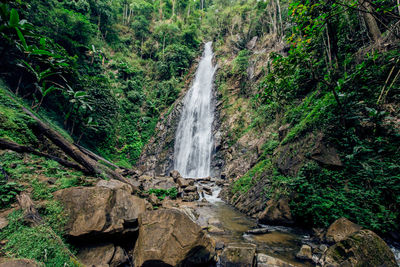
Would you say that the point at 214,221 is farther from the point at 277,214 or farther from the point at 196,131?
the point at 196,131

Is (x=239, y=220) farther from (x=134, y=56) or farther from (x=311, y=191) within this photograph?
(x=134, y=56)

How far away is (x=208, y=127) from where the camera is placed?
53.7ft

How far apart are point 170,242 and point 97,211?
1429 millimetres

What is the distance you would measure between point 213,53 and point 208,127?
41.6 ft

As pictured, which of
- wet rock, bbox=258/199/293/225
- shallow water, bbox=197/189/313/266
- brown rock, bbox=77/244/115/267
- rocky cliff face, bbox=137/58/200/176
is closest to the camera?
brown rock, bbox=77/244/115/267

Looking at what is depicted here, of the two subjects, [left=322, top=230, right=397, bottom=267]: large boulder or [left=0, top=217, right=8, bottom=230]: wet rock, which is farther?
[left=322, top=230, right=397, bottom=267]: large boulder

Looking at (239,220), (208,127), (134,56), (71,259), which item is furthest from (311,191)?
(134,56)

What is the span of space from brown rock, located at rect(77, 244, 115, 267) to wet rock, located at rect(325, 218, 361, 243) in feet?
14.4

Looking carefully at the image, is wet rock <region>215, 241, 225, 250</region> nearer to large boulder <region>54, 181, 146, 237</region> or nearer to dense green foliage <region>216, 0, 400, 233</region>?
large boulder <region>54, 181, 146, 237</region>

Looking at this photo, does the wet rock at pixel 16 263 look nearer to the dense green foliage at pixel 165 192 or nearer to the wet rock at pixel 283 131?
the dense green foliage at pixel 165 192

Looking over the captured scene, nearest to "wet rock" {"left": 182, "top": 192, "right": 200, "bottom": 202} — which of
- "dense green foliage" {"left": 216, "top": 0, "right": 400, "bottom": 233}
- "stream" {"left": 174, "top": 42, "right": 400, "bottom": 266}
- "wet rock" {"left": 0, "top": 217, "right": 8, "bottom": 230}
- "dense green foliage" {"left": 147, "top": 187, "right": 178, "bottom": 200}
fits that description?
"stream" {"left": 174, "top": 42, "right": 400, "bottom": 266}

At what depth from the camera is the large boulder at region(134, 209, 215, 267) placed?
8.60 ft

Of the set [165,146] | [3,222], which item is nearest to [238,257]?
[3,222]

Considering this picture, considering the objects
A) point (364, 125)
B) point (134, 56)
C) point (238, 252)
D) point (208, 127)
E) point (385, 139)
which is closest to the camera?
point (238, 252)
